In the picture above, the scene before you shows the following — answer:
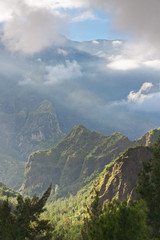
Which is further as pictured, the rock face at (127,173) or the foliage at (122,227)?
the rock face at (127,173)

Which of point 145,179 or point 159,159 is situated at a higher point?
point 159,159

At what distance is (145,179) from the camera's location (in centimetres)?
6825

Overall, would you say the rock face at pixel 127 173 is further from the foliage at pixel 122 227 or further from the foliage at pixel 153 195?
the foliage at pixel 122 227

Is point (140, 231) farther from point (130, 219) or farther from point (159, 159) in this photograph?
point (159, 159)

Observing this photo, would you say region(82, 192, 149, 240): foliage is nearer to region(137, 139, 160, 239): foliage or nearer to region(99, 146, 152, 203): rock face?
region(137, 139, 160, 239): foliage

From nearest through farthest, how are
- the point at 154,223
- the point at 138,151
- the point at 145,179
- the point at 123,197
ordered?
the point at 154,223 → the point at 145,179 → the point at 123,197 → the point at 138,151

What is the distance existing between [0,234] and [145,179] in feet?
111

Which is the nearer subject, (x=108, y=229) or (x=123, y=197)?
(x=108, y=229)

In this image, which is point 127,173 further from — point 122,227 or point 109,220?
point 122,227

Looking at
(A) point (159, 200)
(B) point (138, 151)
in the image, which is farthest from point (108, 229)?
(B) point (138, 151)

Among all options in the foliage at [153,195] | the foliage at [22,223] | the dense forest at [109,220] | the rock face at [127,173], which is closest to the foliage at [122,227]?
the dense forest at [109,220]

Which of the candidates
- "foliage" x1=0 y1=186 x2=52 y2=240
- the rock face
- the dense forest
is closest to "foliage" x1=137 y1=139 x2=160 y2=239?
the dense forest

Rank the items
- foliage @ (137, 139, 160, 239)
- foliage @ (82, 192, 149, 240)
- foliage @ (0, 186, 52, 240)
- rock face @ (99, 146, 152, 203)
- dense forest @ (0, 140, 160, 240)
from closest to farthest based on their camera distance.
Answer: foliage @ (82, 192, 149, 240) < dense forest @ (0, 140, 160, 240) < foliage @ (0, 186, 52, 240) < foliage @ (137, 139, 160, 239) < rock face @ (99, 146, 152, 203)

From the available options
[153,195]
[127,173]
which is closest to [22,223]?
[153,195]
